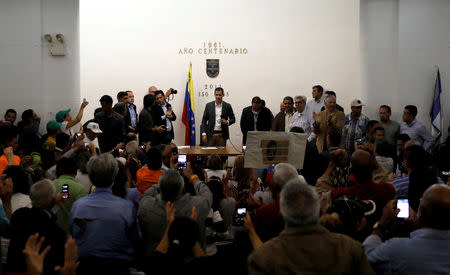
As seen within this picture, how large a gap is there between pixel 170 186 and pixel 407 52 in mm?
7553

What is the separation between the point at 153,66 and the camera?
12.3 m

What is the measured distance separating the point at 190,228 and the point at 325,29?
32.3ft

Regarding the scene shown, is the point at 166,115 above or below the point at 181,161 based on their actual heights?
above

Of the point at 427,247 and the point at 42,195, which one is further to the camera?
the point at 42,195

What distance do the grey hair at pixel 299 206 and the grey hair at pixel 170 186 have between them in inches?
49.4

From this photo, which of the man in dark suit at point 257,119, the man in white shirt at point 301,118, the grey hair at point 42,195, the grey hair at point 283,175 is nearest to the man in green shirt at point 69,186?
the grey hair at point 42,195

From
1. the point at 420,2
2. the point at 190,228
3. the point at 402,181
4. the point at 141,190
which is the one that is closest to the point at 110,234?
the point at 190,228

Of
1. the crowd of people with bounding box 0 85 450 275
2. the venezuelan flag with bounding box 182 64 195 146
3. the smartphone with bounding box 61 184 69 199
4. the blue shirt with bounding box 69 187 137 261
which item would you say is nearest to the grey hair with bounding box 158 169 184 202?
the crowd of people with bounding box 0 85 450 275

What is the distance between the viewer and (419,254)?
257 cm

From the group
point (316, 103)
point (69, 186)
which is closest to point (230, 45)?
point (316, 103)

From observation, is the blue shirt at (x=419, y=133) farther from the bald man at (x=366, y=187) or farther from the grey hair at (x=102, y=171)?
the grey hair at (x=102, y=171)

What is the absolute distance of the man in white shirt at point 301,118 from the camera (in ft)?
31.3

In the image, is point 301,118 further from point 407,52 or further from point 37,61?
point 37,61

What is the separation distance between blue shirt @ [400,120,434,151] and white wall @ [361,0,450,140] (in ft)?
2.01
